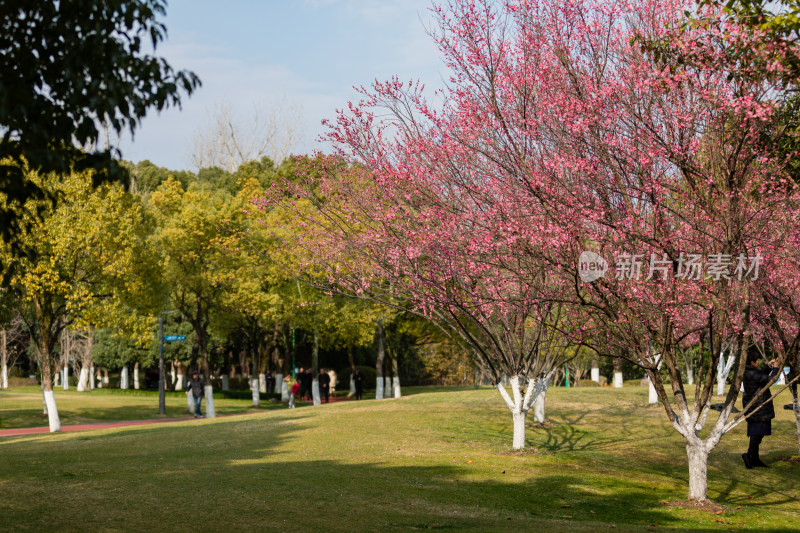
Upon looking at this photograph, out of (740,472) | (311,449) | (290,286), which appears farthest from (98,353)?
(740,472)

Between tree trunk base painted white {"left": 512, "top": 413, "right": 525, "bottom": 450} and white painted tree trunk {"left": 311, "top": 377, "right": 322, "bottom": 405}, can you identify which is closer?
tree trunk base painted white {"left": 512, "top": 413, "right": 525, "bottom": 450}

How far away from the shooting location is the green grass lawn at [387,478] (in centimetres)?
998

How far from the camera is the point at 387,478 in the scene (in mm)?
13227

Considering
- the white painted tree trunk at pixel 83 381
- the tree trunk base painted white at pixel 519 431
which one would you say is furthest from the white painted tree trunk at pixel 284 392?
the tree trunk base painted white at pixel 519 431

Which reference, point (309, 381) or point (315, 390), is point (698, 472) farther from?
point (309, 381)

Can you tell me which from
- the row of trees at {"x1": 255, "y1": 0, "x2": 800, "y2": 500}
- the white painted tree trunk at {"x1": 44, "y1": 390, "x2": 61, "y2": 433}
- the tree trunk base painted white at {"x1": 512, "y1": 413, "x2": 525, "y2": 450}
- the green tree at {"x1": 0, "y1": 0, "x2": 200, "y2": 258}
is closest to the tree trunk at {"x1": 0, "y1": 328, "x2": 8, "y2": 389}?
the white painted tree trunk at {"x1": 44, "y1": 390, "x2": 61, "y2": 433}

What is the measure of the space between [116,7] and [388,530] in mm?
6361

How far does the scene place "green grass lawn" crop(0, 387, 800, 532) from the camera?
9.98m

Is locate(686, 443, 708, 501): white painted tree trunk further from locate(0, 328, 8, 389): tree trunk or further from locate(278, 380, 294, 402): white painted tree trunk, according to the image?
locate(0, 328, 8, 389): tree trunk

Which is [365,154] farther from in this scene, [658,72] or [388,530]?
[388,530]

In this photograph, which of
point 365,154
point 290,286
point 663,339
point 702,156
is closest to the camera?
point 702,156

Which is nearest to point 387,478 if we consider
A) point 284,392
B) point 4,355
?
point 284,392

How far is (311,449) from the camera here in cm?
1703

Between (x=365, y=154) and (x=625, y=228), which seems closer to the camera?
(x=625, y=228)
